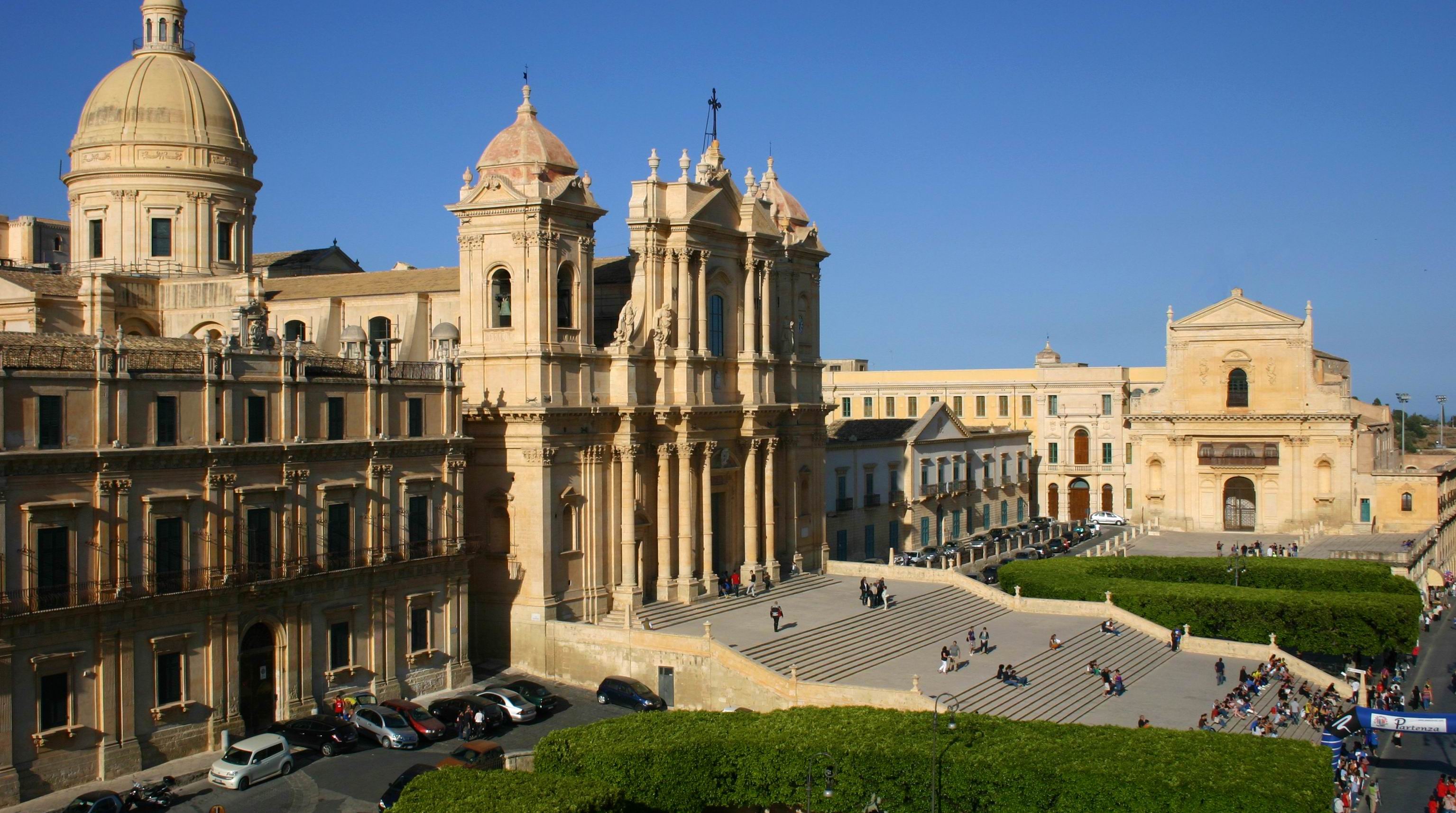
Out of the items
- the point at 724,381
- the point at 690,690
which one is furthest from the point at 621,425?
the point at 690,690

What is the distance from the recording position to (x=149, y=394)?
34.2m

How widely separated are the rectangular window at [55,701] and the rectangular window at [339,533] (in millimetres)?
8076

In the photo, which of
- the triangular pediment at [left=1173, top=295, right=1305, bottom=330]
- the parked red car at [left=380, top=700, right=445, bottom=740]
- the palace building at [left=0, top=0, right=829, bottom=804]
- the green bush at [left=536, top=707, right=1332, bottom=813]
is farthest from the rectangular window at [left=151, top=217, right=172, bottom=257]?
the triangular pediment at [left=1173, top=295, right=1305, bottom=330]

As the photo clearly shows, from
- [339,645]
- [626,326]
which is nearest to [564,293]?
[626,326]

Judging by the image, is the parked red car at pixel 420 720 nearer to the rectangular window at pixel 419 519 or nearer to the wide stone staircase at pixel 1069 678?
the rectangular window at pixel 419 519

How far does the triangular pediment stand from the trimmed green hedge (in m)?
22.3

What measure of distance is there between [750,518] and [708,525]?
116 inches

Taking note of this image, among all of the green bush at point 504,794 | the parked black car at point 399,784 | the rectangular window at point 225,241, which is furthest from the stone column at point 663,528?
the green bush at point 504,794

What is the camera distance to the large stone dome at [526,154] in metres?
46.7

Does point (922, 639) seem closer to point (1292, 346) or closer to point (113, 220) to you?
point (113, 220)

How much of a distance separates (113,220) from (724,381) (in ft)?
77.7

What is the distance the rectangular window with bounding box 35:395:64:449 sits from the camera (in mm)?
31859

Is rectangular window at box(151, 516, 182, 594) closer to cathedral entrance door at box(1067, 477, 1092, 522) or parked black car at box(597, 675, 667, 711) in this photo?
parked black car at box(597, 675, 667, 711)

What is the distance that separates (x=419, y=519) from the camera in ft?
138
